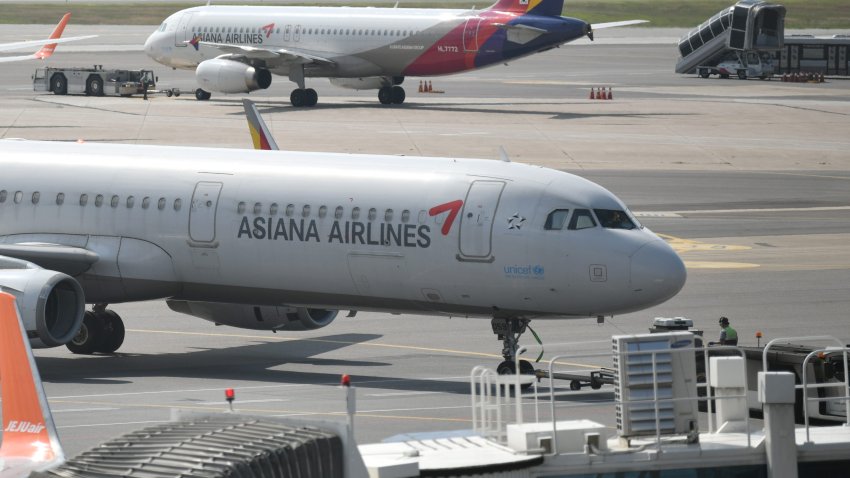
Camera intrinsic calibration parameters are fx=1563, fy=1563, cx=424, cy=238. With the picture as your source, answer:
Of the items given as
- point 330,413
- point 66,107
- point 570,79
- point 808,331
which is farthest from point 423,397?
point 570,79

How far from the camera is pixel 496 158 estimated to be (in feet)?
240

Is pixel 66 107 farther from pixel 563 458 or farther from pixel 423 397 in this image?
pixel 563 458

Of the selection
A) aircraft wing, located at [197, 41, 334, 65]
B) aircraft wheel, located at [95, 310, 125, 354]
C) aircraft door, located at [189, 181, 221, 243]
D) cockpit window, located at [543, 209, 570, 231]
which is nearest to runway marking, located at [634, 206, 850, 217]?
aircraft wheel, located at [95, 310, 125, 354]

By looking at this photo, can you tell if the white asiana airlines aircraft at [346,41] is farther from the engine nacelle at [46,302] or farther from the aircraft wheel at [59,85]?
the engine nacelle at [46,302]

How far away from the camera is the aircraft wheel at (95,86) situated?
337ft

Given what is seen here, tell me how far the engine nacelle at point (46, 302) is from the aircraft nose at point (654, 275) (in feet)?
39.2

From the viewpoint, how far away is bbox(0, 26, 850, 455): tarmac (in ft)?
107

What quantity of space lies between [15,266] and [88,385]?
3137 millimetres

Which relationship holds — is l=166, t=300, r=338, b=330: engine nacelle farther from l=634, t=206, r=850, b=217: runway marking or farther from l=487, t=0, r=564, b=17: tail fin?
l=487, t=0, r=564, b=17: tail fin

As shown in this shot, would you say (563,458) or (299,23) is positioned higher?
(299,23)

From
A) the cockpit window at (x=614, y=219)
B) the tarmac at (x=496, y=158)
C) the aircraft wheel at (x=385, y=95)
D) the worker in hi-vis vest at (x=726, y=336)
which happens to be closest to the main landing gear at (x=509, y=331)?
the tarmac at (x=496, y=158)

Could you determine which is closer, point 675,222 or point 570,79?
point 675,222

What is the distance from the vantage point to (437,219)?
3306cm

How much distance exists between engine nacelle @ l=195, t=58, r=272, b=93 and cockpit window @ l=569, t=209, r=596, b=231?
2337 inches
